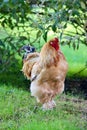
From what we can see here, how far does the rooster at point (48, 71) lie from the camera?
22.9 ft

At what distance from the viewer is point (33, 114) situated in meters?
7.32

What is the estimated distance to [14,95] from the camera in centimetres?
870

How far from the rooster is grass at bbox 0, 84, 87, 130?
29 centimetres

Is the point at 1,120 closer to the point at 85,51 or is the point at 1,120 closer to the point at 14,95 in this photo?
the point at 14,95

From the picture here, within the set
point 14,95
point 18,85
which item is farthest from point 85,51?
point 14,95

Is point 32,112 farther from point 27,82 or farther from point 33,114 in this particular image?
point 27,82

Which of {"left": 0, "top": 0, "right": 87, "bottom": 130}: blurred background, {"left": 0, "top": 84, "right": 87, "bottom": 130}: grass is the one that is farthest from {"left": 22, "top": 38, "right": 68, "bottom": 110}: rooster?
{"left": 0, "top": 84, "right": 87, "bottom": 130}: grass

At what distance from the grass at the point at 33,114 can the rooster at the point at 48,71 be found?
29cm

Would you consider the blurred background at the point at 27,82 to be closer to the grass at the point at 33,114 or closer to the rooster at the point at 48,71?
the grass at the point at 33,114

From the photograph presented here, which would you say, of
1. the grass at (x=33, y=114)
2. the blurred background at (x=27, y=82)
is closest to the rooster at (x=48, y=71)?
the blurred background at (x=27, y=82)

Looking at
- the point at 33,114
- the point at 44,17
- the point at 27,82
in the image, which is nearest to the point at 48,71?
the point at 33,114

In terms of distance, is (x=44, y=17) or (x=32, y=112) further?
(x=44, y=17)

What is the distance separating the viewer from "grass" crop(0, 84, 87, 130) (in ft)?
22.0

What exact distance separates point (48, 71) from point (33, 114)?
28.9 inches
